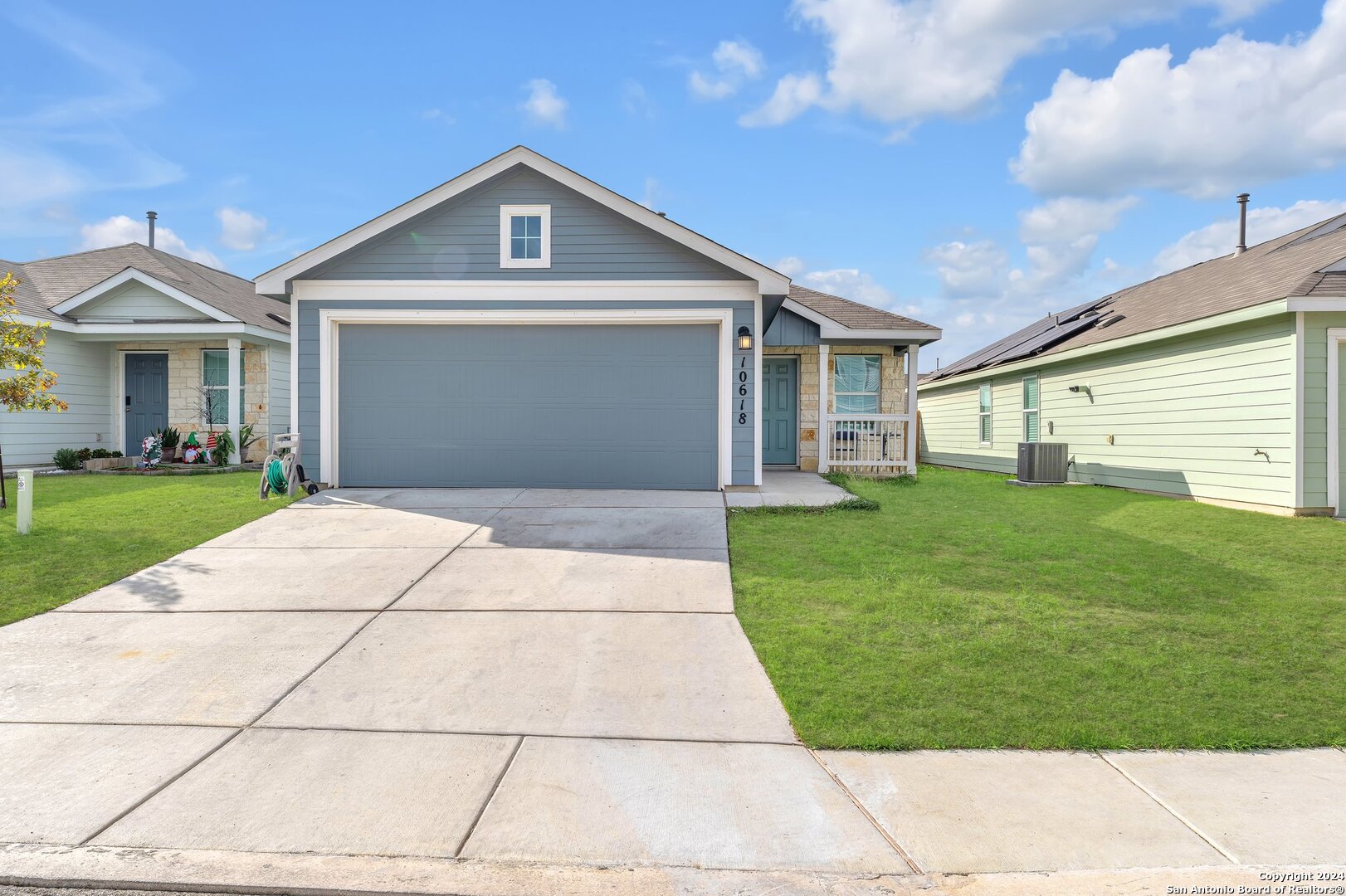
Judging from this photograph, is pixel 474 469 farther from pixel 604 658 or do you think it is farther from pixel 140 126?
pixel 140 126

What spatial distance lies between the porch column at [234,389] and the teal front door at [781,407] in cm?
1124

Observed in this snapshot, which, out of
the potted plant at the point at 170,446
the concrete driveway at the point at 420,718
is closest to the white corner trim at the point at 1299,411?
the concrete driveway at the point at 420,718

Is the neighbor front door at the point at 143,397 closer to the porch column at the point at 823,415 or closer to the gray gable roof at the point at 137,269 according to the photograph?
the gray gable roof at the point at 137,269

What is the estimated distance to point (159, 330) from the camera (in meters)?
14.5

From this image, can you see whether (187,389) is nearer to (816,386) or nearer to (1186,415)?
(816,386)

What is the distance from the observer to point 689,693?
158 inches

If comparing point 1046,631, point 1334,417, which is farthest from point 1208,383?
point 1046,631

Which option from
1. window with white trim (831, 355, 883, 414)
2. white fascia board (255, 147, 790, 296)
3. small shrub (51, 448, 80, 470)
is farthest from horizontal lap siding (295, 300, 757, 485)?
small shrub (51, 448, 80, 470)

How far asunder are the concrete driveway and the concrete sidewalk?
0.02 m

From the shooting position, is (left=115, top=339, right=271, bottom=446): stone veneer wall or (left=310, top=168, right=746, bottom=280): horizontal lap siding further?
(left=115, top=339, right=271, bottom=446): stone veneer wall

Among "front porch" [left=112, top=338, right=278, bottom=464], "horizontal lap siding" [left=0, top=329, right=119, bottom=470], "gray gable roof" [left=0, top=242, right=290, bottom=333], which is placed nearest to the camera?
"horizontal lap siding" [left=0, top=329, right=119, bottom=470]

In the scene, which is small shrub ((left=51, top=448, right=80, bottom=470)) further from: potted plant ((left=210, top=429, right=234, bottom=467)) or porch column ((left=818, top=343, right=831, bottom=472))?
porch column ((left=818, top=343, right=831, bottom=472))

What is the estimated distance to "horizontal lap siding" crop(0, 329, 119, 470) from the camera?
14.0 metres

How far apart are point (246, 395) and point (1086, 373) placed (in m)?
18.0
